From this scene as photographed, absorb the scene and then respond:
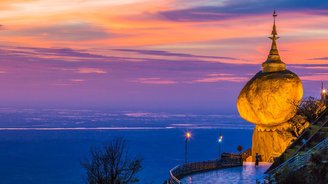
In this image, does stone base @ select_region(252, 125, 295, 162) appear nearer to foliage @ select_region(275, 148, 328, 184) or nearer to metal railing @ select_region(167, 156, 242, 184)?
metal railing @ select_region(167, 156, 242, 184)

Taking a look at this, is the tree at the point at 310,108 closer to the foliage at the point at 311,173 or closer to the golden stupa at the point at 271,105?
the golden stupa at the point at 271,105

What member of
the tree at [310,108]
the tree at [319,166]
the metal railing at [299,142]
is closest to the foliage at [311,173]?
the tree at [319,166]

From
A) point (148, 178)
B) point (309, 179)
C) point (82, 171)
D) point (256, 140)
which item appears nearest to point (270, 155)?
point (256, 140)

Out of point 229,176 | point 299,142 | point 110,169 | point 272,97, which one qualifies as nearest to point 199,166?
point 229,176

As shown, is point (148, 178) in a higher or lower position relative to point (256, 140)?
higher

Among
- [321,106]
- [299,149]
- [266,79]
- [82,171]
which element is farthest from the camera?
[82,171]

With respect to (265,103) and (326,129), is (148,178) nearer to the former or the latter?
(265,103)

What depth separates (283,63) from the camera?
215ft

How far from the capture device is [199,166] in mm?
44688

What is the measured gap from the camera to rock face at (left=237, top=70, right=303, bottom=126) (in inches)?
2436

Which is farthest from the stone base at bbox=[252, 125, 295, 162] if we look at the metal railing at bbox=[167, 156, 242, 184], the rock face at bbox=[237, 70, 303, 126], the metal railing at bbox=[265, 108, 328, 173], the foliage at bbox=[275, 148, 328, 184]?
the foliage at bbox=[275, 148, 328, 184]

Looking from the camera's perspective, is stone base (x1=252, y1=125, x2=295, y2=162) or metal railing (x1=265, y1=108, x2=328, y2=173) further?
stone base (x1=252, y1=125, x2=295, y2=162)

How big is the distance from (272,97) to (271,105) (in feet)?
2.59

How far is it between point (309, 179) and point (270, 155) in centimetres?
3211
